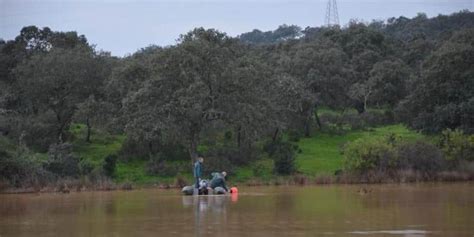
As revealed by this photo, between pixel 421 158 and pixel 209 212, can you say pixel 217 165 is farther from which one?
pixel 209 212

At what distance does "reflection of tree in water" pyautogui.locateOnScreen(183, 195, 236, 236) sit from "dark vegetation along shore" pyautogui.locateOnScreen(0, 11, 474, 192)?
14.2 metres

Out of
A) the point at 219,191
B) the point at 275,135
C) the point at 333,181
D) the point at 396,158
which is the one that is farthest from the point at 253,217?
the point at 275,135

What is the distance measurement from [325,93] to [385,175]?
29535mm

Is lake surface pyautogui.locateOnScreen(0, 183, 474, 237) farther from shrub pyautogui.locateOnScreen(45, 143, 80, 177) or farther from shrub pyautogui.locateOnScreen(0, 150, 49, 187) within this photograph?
shrub pyautogui.locateOnScreen(45, 143, 80, 177)

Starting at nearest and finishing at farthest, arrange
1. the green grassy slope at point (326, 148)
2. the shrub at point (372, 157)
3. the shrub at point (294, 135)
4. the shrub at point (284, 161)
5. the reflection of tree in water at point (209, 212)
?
the reflection of tree in water at point (209, 212)
the shrub at point (372, 157)
the shrub at point (284, 161)
the green grassy slope at point (326, 148)
the shrub at point (294, 135)

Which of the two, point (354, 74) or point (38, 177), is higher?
point (354, 74)

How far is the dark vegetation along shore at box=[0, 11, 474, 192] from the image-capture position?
164 feet

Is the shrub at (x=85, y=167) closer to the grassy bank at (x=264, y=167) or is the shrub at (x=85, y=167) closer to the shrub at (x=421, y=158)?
the grassy bank at (x=264, y=167)

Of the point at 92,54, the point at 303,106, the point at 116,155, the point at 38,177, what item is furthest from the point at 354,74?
the point at 38,177

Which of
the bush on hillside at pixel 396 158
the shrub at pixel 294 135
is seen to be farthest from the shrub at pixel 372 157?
the shrub at pixel 294 135

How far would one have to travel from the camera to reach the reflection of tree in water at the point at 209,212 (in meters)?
19.5

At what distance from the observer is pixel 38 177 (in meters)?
46.5

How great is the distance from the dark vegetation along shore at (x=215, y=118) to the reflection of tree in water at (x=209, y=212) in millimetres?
14213

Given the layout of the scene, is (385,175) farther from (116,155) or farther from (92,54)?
(92,54)
